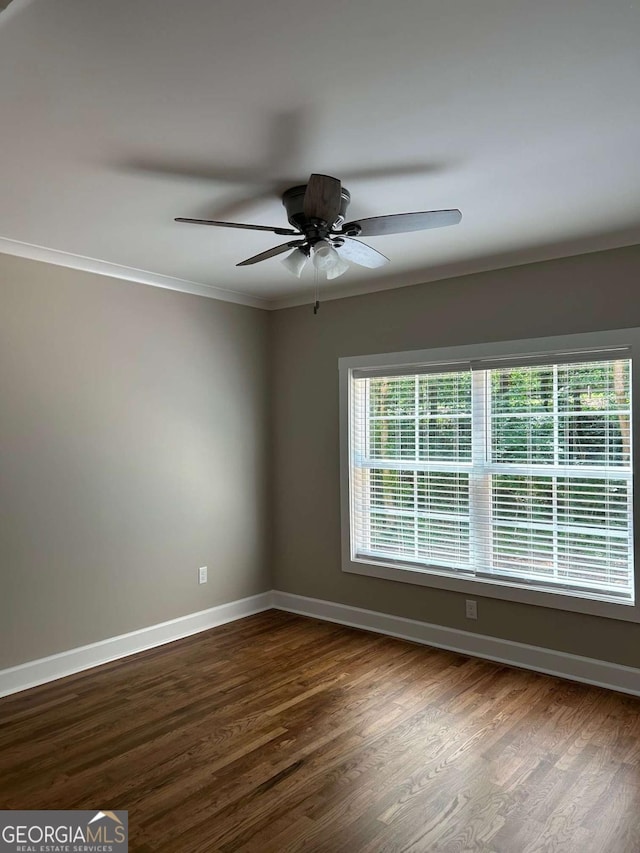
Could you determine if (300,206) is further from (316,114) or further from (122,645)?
(122,645)

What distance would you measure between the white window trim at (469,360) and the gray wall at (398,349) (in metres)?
0.06

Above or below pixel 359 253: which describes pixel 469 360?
below

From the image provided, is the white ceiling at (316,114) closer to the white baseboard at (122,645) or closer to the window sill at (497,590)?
the window sill at (497,590)

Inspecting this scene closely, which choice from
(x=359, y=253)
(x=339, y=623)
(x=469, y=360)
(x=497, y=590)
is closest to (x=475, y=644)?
(x=497, y=590)

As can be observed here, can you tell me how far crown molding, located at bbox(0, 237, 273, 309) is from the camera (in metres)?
3.53

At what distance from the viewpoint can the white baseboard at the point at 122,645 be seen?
3510 mm

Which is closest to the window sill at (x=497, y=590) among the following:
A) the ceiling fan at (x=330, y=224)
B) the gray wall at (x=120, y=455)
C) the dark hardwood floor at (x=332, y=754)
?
the dark hardwood floor at (x=332, y=754)

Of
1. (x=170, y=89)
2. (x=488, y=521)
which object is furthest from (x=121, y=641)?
(x=170, y=89)

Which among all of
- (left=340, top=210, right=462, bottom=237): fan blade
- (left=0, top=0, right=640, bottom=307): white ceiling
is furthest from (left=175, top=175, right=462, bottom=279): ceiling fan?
(left=0, top=0, right=640, bottom=307): white ceiling

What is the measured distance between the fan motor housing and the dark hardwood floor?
2.35m

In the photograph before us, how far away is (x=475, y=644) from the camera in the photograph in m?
3.94

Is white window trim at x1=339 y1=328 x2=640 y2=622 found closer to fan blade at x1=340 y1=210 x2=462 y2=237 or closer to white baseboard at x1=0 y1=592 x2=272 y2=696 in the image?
white baseboard at x1=0 y1=592 x2=272 y2=696

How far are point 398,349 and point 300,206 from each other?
6.01 feet

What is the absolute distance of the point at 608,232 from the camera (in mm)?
3352
